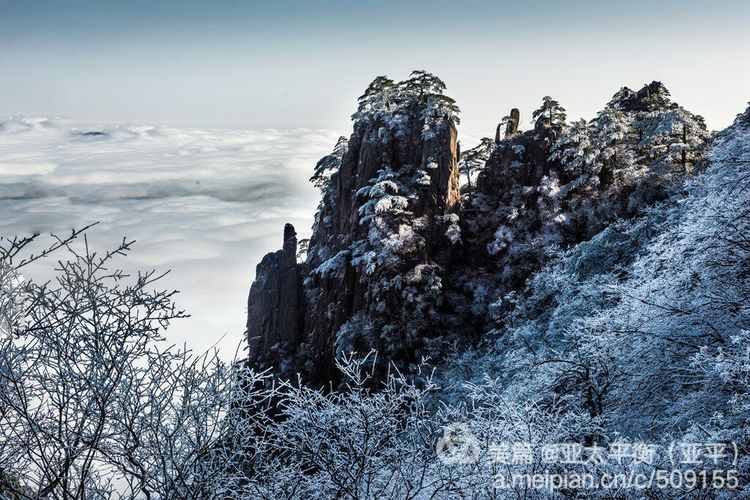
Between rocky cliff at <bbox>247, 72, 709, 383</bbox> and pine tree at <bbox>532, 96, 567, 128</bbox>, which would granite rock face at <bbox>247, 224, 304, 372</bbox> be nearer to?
rocky cliff at <bbox>247, 72, 709, 383</bbox>

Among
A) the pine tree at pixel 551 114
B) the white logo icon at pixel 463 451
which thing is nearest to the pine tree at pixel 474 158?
the pine tree at pixel 551 114

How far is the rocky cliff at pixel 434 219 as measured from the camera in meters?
30.6

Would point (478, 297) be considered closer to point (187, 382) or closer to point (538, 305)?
point (538, 305)

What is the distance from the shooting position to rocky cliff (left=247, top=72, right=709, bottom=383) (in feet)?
100

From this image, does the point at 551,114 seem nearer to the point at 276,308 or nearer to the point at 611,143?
the point at 611,143

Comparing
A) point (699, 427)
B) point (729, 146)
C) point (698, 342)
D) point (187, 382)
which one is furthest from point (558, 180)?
point (187, 382)

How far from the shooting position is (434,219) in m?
33.3

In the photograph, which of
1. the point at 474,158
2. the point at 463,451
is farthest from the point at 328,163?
the point at 463,451

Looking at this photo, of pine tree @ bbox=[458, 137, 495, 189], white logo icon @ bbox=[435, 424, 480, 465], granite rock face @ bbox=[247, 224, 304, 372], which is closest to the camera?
white logo icon @ bbox=[435, 424, 480, 465]

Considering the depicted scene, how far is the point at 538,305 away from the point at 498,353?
3.24 m

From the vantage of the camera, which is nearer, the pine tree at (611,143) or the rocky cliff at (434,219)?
the rocky cliff at (434,219)

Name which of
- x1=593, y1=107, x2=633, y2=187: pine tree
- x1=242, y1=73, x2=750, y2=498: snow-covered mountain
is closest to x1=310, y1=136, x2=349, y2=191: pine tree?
x1=242, y1=73, x2=750, y2=498: snow-covered mountain

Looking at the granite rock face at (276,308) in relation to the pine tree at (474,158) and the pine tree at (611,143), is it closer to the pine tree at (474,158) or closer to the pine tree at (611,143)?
the pine tree at (474,158)

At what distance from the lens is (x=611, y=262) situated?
23.5 m
